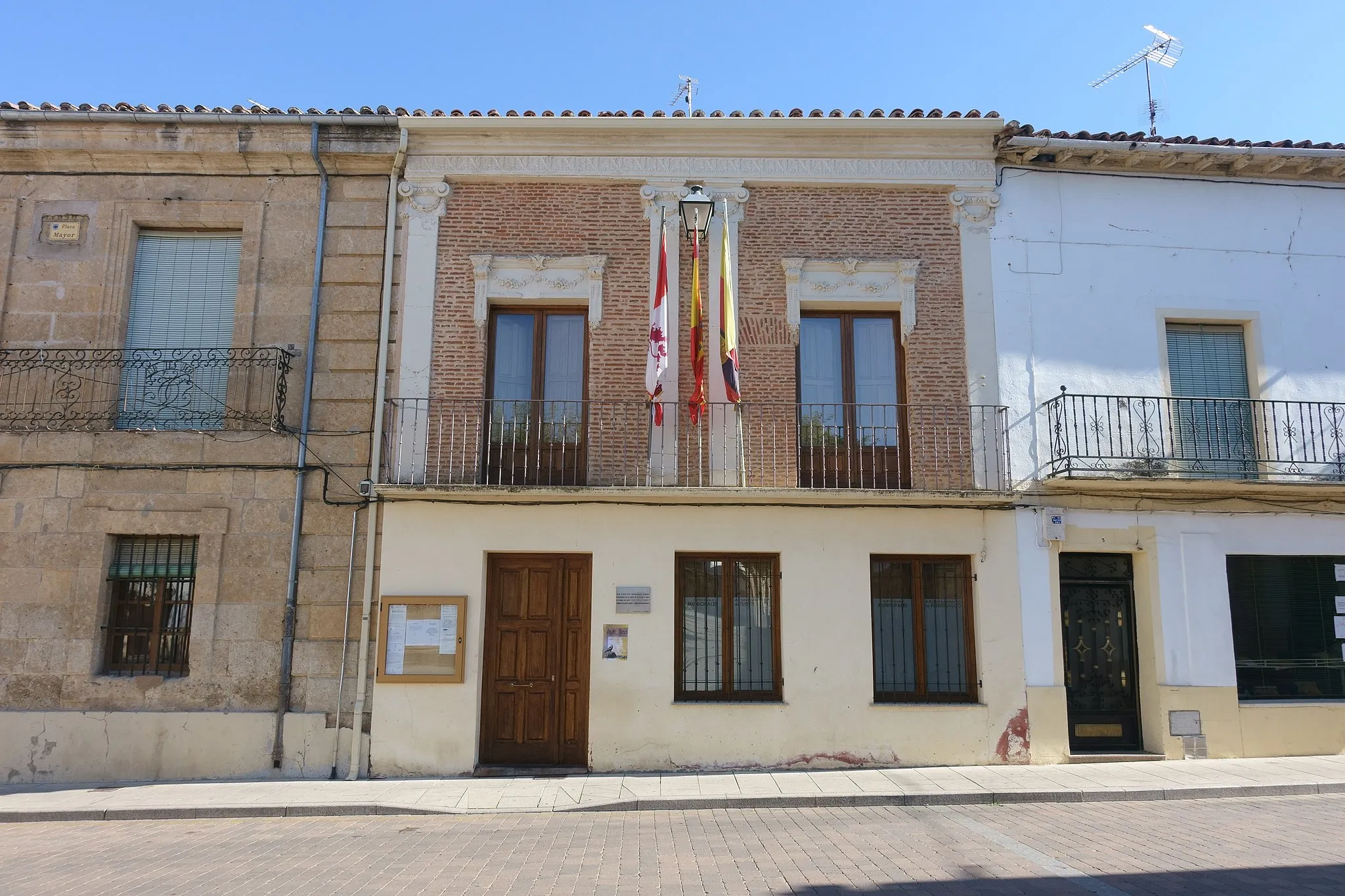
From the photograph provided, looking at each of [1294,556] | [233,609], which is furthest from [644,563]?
[1294,556]

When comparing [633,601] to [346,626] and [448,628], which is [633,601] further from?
[346,626]

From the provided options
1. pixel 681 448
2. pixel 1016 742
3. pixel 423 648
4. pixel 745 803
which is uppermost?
pixel 681 448

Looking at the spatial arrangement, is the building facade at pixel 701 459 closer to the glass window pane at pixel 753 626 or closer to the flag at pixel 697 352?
the glass window pane at pixel 753 626

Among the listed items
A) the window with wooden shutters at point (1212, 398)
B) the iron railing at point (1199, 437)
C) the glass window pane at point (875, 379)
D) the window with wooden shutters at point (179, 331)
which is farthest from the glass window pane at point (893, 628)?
the window with wooden shutters at point (179, 331)

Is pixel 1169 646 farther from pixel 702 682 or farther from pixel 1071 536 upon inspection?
pixel 702 682

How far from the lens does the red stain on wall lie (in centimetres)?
918

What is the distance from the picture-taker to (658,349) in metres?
9.48

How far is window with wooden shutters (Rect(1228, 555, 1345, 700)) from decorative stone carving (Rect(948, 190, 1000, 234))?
4584 mm

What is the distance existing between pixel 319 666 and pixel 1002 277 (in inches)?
337

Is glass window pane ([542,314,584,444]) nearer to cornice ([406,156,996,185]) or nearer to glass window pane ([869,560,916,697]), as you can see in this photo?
cornice ([406,156,996,185])

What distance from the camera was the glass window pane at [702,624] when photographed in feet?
31.1

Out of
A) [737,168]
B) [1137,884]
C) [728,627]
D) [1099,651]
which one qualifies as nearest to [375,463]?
[728,627]

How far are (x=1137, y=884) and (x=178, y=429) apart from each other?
9663 mm

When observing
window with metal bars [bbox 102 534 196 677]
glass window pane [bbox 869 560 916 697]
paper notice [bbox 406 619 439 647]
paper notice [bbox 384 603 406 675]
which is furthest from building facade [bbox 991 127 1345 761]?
window with metal bars [bbox 102 534 196 677]
